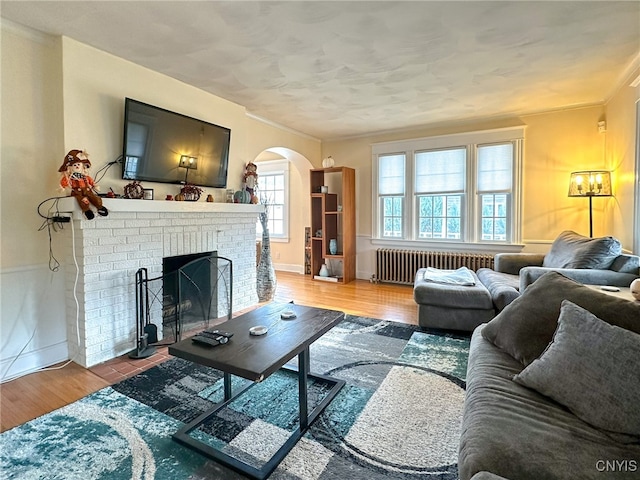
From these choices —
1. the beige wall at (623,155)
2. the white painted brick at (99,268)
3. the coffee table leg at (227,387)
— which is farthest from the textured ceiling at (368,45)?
the coffee table leg at (227,387)

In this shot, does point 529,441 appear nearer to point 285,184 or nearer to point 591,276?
point 591,276

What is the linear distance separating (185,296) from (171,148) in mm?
1524

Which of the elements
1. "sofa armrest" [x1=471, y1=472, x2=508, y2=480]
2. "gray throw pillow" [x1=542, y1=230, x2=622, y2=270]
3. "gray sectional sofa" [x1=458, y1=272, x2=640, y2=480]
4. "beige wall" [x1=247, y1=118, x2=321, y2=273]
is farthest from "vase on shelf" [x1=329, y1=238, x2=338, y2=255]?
"sofa armrest" [x1=471, y1=472, x2=508, y2=480]

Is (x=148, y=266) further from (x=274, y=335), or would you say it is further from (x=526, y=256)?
(x=526, y=256)

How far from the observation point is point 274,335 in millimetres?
1925

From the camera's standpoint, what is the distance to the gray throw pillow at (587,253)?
300 cm

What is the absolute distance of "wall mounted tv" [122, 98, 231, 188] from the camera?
9.40 feet

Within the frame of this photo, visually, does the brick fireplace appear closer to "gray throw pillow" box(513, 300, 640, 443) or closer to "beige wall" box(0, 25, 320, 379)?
"beige wall" box(0, 25, 320, 379)

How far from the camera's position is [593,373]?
4.14ft

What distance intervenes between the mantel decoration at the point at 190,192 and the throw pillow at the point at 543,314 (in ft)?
9.58

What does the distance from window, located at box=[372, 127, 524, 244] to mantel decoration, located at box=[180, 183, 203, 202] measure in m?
3.18

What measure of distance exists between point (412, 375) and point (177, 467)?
1.60m

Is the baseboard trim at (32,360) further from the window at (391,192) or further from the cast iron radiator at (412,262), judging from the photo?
the window at (391,192)

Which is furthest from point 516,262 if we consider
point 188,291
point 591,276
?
point 188,291
